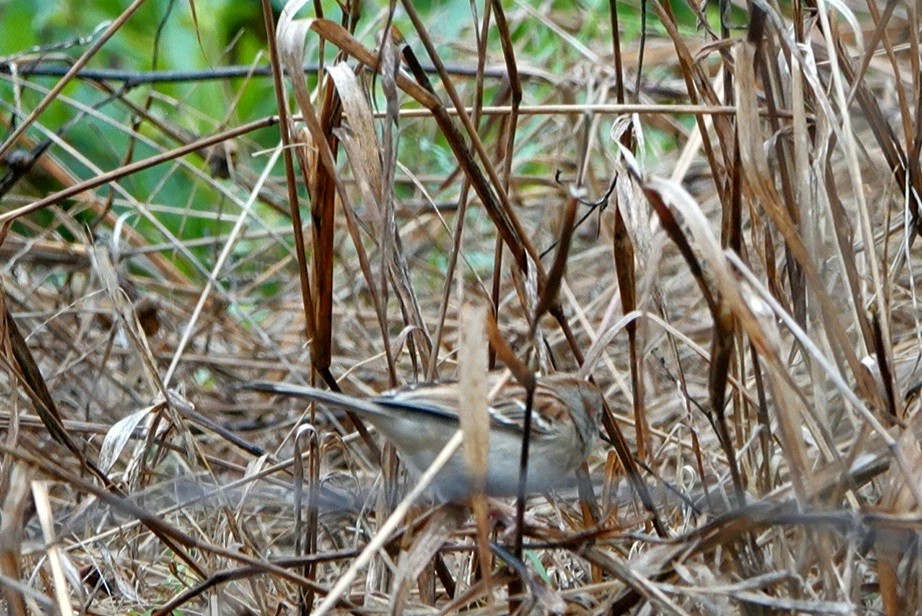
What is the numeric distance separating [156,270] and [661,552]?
8.46 ft

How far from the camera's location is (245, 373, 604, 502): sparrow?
1546 millimetres

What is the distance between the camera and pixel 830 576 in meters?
1.39

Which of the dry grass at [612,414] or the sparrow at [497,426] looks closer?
the dry grass at [612,414]

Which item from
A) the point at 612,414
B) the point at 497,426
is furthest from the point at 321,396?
the point at 612,414

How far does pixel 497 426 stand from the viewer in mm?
1777

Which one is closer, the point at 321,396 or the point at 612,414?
the point at 321,396

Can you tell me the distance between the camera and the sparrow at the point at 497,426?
1546 mm

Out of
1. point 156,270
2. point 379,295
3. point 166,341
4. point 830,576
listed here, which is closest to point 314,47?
point 156,270

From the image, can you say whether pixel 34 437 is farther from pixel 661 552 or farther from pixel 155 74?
pixel 661 552

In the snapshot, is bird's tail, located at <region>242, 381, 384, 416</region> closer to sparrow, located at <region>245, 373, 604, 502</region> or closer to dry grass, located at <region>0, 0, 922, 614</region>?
sparrow, located at <region>245, 373, 604, 502</region>

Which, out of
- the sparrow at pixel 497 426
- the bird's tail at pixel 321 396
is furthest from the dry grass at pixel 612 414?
the bird's tail at pixel 321 396

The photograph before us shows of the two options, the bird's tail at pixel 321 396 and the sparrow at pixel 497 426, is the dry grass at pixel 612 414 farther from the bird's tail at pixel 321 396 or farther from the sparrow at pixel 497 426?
the bird's tail at pixel 321 396

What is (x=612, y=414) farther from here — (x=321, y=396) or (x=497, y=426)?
(x=321, y=396)

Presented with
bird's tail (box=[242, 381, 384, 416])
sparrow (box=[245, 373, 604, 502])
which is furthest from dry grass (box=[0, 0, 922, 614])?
bird's tail (box=[242, 381, 384, 416])
